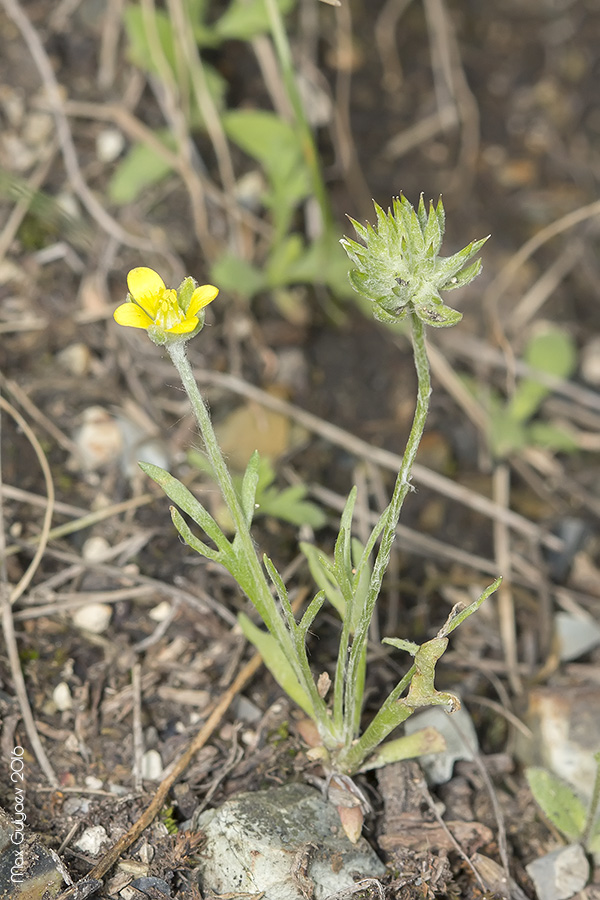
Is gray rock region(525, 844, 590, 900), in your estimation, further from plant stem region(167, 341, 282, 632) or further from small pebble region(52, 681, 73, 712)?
small pebble region(52, 681, 73, 712)

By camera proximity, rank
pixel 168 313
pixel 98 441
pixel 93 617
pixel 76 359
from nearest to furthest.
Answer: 1. pixel 168 313
2. pixel 93 617
3. pixel 98 441
4. pixel 76 359

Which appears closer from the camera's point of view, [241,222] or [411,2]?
[241,222]

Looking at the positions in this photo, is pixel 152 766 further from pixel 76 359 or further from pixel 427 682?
pixel 76 359

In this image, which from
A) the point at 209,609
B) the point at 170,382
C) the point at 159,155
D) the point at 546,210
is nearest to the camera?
the point at 209,609

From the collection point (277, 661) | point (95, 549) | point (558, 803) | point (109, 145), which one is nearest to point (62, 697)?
point (95, 549)

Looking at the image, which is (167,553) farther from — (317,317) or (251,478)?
(317,317)

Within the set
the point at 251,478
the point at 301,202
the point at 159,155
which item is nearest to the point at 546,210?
the point at 301,202
